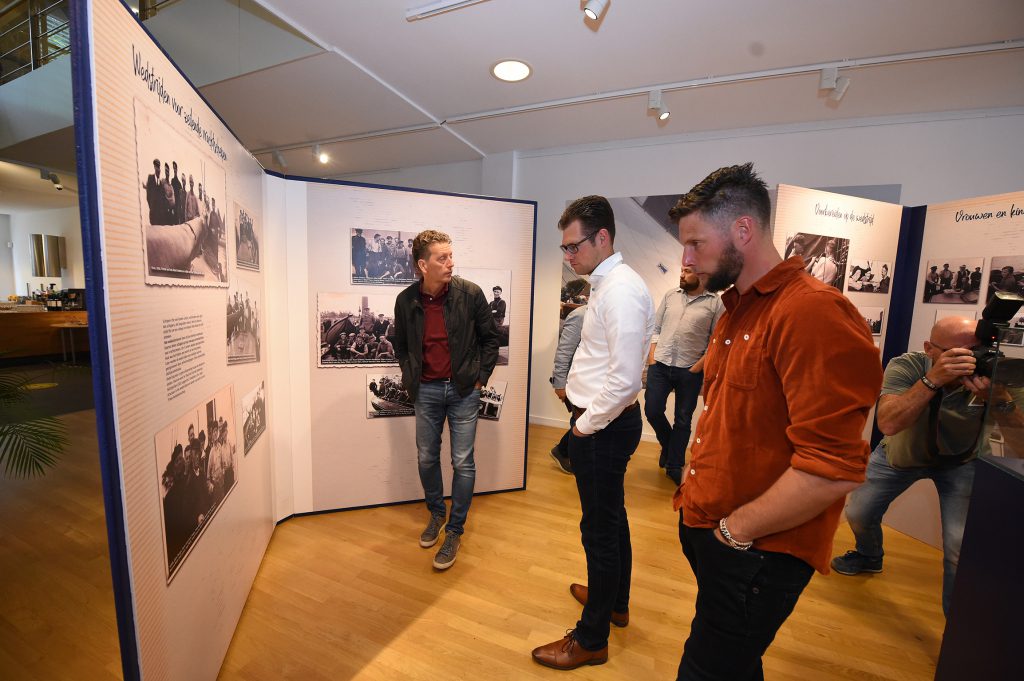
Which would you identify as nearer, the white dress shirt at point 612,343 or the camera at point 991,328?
the white dress shirt at point 612,343

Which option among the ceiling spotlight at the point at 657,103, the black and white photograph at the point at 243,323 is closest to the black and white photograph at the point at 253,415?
the black and white photograph at the point at 243,323

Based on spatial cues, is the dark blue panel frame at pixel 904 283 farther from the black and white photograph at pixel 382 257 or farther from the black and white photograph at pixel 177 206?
the black and white photograph at pixel 177 206

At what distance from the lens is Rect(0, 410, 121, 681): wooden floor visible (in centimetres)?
168

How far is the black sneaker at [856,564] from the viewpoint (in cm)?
248

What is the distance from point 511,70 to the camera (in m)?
2.94

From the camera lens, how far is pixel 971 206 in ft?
9.00

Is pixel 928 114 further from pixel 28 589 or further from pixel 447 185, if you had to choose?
pixel 28 589

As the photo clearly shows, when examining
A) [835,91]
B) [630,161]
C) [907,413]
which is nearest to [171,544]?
[907,413]

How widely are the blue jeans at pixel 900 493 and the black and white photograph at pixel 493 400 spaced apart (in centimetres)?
208

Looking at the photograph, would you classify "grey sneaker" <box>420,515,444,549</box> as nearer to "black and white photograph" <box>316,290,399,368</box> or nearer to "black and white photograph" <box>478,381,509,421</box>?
"black and white photograph" <box>478,381,509,421</box>

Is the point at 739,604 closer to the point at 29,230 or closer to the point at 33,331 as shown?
the point at 33,331

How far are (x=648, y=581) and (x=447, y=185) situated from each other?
4.84 m

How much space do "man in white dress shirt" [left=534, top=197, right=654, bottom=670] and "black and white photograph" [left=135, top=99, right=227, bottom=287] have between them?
1305 millimetres

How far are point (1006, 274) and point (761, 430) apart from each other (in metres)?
3.12
